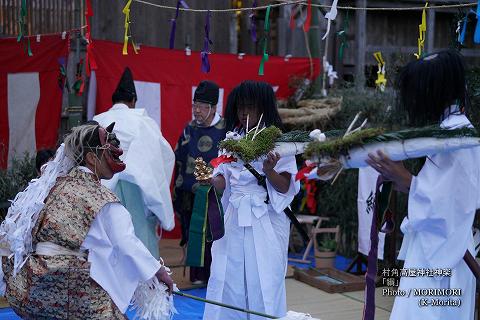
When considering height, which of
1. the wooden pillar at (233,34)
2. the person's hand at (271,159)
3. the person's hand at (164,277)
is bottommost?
the person's hand at (164,277)

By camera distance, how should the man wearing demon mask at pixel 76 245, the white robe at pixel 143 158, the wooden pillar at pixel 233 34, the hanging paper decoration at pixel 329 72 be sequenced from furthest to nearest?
the wooden pillar at pixel 233 34
the hanging paper decoration at pixel 329 72
the white robe at pixel 143 158
the man wearing demon mask at pixel 76 245

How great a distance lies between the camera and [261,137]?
355cm

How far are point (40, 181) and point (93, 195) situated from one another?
1.17 feet

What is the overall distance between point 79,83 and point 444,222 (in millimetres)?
4883

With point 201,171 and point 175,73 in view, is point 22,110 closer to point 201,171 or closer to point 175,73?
point 175,73

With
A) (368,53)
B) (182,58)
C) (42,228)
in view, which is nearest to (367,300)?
(42,228)

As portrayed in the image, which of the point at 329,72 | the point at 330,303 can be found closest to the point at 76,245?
the point at 330,303

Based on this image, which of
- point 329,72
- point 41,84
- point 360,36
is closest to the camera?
point 41,84

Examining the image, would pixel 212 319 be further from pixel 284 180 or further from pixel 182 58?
pixel 182 58

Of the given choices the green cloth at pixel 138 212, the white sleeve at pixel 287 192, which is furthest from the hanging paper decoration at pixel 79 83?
the white sleeve at pixel 287 192

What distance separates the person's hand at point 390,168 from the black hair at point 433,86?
0.77 feet

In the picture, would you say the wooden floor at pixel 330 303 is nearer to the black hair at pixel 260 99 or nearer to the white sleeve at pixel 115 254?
the black hair at pixel 260 99

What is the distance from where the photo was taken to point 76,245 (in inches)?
122

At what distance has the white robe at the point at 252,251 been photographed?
4.02m
